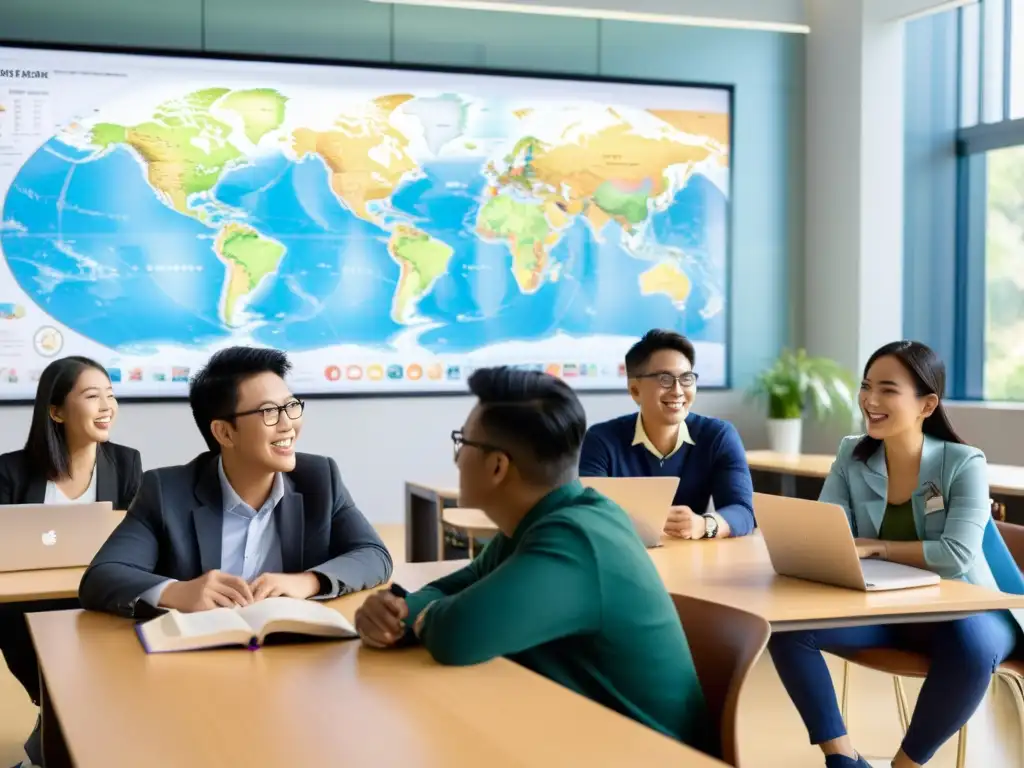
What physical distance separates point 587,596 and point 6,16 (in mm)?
5558

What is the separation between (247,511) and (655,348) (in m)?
1.56

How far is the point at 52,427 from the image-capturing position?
3.64 meters

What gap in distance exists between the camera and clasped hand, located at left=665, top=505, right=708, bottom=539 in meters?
3.45

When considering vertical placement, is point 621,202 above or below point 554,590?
above

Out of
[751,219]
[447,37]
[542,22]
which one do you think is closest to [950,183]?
[751,219]

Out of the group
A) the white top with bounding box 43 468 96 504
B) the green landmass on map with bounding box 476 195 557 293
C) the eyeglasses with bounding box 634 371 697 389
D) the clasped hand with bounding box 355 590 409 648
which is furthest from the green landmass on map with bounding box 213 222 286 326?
the clasped hand with bounding box 355 590 409 648

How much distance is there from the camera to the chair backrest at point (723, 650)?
183 centimetres

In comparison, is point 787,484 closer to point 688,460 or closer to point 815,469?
point 815,469

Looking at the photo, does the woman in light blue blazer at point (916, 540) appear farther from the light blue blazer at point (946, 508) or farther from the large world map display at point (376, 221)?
the large world map display at point (376, 221)

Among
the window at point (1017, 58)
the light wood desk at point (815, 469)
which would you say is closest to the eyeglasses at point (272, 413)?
the light wood desk at point (815, 469)

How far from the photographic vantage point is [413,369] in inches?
273

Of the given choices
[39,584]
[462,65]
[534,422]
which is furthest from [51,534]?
[462,65]

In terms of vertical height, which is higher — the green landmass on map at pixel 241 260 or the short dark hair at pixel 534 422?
the green landmass on map at pixel 241 260

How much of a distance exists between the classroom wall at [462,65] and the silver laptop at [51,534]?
3.47 metres
